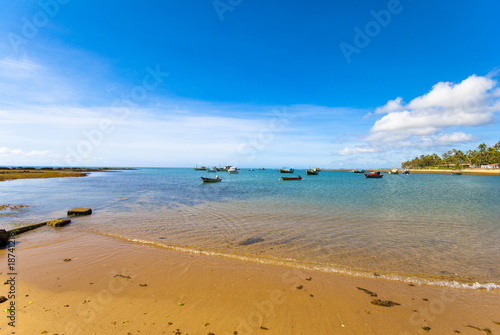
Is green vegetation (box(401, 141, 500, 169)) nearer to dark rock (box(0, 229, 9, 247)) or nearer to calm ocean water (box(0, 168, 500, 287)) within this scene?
calm ocean water (box(0, 168, 500, 287))

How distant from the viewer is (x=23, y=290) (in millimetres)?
6633

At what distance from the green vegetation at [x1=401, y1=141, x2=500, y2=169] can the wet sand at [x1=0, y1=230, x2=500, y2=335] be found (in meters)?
181

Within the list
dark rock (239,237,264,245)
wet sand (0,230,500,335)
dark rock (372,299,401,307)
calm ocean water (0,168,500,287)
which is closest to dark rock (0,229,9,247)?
wet sand (0,230,500,335)

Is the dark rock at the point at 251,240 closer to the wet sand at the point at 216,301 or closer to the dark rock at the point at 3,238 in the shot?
the wet sand at the point at 216,301

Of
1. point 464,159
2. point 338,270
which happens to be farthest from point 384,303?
point 464,159

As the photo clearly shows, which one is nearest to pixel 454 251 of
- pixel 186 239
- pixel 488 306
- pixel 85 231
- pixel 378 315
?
pixel 488 306

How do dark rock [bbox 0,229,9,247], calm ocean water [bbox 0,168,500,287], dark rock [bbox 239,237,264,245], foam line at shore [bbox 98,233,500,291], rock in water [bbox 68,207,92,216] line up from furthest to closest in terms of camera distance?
rock in water [bbox 68,207,92,216], dark rock [bbox 239,237,264,245], dark rock [bbox 0,229,9,247], calm ocean water [bbox 0,168,500,287], foam line at shore [bbox 98,233,500,291]

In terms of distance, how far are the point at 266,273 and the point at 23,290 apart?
7539 millimetres

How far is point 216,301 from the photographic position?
629 centimetres

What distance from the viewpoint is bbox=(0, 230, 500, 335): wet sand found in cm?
524

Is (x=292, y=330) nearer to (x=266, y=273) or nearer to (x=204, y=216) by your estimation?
(x=266, y=273)

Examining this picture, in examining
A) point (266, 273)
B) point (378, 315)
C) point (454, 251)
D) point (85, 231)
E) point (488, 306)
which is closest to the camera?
point (378, 315)

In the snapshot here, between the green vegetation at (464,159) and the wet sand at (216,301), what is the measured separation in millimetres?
180785

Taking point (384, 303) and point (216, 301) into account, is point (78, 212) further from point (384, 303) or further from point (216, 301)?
point (384, 303)
